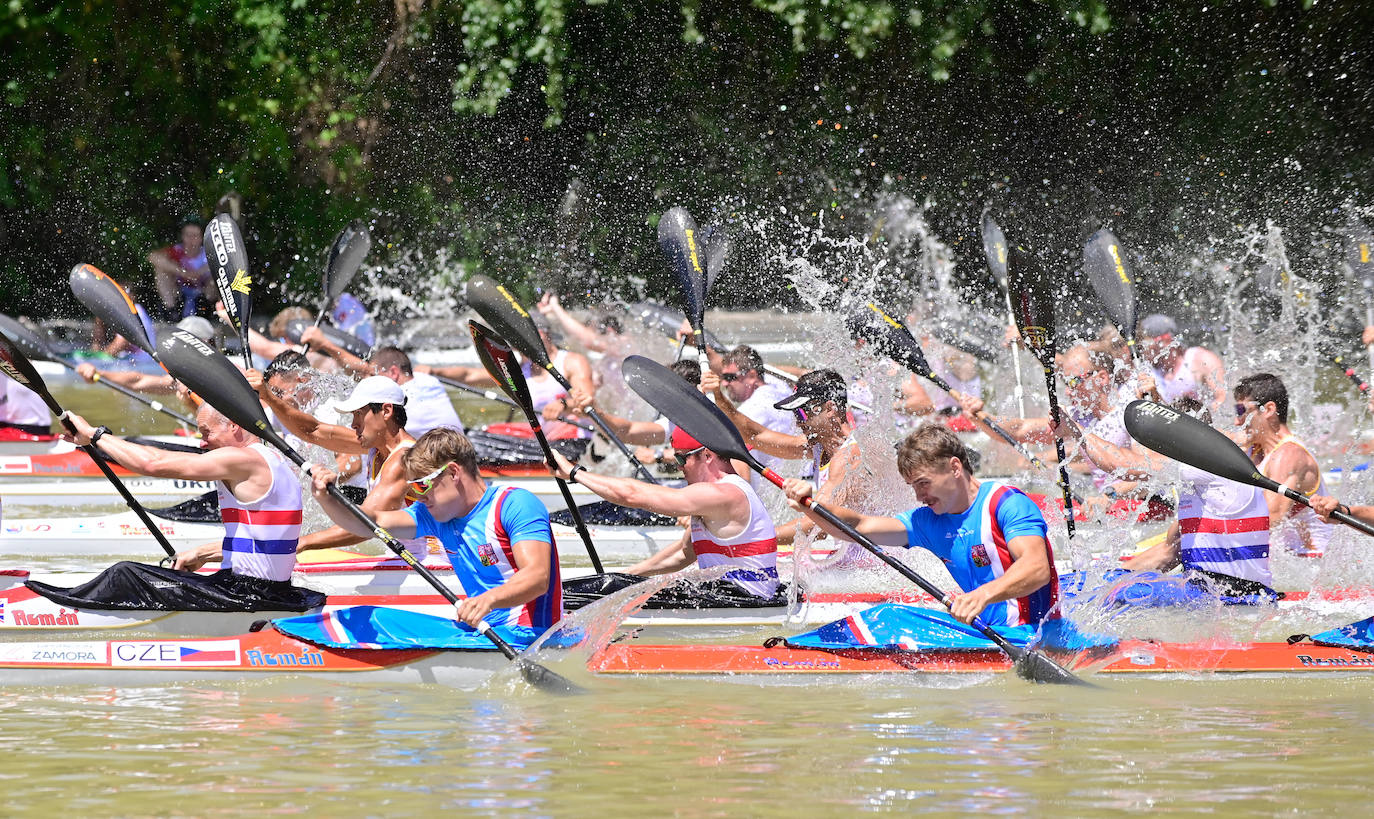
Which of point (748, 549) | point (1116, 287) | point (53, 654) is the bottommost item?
point (53, 654)

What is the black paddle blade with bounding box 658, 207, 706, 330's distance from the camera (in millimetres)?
9641

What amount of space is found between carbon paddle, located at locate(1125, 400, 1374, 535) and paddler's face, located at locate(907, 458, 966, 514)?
108 cm

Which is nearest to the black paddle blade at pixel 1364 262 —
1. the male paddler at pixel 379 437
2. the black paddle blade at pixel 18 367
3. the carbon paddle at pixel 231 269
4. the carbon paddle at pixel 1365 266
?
the carbon paddle at pixel 1365 266

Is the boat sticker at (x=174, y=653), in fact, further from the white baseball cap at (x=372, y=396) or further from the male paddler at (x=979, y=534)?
the male paddler at (x=979, y=534)

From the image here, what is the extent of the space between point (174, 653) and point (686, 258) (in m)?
4.41

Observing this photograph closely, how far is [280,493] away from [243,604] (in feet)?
1.58

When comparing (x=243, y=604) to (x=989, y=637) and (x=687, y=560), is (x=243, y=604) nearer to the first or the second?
(x=687, y=560)

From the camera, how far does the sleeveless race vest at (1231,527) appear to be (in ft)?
23.1

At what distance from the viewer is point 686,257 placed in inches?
384

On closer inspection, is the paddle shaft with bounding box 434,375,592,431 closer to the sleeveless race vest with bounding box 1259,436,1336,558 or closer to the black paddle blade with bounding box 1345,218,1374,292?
the sleeveless race vest with bounding box 1259,436,1336,558

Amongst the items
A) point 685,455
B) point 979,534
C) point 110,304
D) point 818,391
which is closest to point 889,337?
point 818,391

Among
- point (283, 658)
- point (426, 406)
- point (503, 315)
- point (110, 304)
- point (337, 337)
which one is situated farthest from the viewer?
point (337, 337)

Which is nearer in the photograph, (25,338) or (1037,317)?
(1037,317)

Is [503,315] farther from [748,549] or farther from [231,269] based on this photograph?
[231,269]
